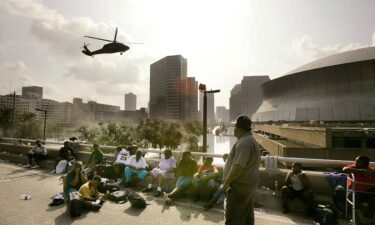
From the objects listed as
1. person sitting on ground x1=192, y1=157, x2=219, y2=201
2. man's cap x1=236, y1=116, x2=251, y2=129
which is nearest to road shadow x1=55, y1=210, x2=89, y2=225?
person sitting on ground x1=192, y1=157, x2=219, y2=201

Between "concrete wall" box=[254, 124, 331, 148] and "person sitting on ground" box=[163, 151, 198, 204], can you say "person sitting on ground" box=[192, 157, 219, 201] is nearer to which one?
"person sitting on ground" box=[163, 151, 198, 204]

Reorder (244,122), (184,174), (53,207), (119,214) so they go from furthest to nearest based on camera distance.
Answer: (184,174)
(53,207)
(119,214)
(244,122)

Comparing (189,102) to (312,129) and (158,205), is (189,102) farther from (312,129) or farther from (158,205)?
(158,205)

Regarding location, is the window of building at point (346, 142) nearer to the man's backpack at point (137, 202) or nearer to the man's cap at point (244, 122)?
the man's backpack at point (137, 202)

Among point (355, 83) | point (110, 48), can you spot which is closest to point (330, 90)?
point (355, 83)

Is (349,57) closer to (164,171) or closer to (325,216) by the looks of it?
(164,171)

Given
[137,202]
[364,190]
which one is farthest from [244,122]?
[137,202]

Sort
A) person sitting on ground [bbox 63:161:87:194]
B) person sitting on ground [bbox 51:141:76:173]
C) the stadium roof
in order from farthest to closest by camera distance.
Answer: the stadium roof → person sitting on ground [bbox 51:141:76:173] → person sitting on ground [bbox 63:161:87:194]
